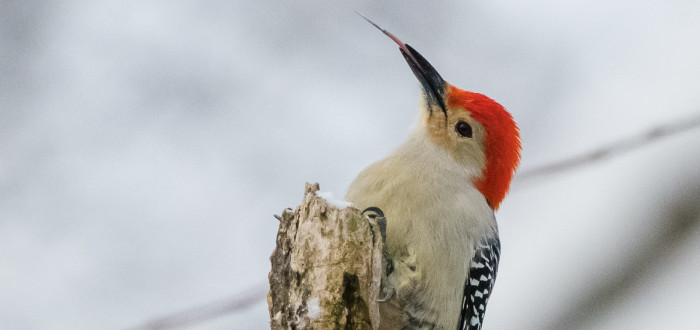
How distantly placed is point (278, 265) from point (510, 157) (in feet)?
7.87

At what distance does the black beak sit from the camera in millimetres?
5203

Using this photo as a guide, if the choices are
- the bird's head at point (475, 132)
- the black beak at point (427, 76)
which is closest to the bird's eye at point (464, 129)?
the bird's head at point (475, 132)

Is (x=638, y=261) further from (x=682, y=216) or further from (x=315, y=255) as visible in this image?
(x=315, y=255)

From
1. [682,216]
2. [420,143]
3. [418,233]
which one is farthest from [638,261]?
[420,143]

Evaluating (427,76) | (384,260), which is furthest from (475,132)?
(384,260)

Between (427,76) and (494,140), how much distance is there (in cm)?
70

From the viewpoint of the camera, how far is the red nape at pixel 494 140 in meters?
5.03

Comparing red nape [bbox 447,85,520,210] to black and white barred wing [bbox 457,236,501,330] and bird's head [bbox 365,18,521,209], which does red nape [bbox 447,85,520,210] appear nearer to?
bird's head [bbox 365,18,521,209]

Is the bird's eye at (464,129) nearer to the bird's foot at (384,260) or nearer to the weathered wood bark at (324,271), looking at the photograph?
the bird's foot at (384,260)

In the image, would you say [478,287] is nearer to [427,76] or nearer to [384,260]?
[384,260]

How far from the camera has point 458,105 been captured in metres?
5.17

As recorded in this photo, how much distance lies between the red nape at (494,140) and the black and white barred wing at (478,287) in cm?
42

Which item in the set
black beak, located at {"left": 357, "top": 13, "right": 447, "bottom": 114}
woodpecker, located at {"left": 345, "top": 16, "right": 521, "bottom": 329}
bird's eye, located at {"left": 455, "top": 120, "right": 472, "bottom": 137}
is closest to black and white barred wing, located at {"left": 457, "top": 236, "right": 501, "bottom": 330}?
woodpecker, located at {"left": 345, "top": 16, "right": 521, "bottom": 329}

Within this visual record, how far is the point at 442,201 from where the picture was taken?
4492mm
